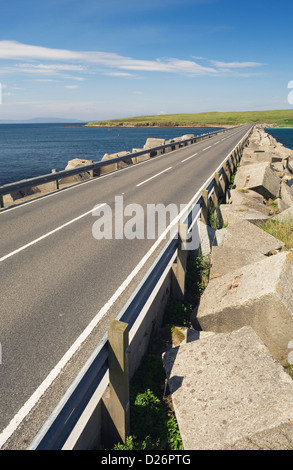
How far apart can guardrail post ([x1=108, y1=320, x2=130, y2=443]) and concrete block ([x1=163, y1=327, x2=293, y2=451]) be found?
2.05 ft

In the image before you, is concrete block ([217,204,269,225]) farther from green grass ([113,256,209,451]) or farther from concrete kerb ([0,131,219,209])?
concrete kerb ([0,131,219,209])

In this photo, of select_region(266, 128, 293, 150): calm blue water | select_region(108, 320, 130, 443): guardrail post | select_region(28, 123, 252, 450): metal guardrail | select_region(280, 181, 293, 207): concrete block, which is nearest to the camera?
select_region(28, 123, 252, 450): metal guardrail

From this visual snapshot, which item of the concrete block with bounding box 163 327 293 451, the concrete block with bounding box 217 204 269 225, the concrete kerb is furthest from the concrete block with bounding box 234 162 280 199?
the concrete block with bounding box 163 327 293 451

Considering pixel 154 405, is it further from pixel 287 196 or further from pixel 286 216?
pixel 287 196

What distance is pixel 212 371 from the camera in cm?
396

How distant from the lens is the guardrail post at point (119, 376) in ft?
10.3

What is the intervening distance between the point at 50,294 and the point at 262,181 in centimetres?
963

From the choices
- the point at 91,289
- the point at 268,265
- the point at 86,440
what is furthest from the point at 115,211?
the point at 86,440

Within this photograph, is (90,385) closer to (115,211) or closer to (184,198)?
(115,211)

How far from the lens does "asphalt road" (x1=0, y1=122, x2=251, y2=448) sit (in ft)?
12.8

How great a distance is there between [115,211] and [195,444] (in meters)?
8.75

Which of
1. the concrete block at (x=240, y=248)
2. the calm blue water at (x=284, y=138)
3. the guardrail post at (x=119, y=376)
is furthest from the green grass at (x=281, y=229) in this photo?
the calm blue water at (x=284, y=138)

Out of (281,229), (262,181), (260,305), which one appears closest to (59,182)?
(262,181)

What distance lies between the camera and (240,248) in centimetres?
717
